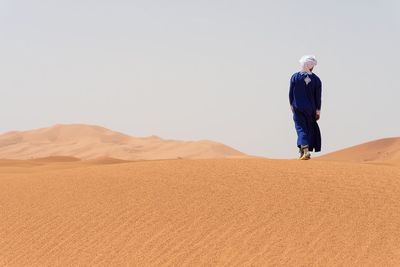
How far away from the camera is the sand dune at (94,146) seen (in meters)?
41.8

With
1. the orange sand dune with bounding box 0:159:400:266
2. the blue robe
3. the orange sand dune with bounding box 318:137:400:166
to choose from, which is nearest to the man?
the blue robe

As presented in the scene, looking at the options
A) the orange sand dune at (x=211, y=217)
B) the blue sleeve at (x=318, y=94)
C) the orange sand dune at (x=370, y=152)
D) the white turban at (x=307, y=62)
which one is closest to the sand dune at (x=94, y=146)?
the orange sand dune at (x=370, y=152)

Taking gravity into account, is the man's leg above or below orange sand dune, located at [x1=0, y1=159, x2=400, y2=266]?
above

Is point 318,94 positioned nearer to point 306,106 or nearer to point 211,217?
point 306,106

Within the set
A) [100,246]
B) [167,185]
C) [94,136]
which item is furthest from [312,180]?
[94,136]

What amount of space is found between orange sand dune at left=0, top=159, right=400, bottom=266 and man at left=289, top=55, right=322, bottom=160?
136 centimetres

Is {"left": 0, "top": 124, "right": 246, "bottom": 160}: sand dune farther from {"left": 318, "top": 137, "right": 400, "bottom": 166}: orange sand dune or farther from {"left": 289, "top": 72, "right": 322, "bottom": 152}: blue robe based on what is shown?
{"left": 289, "top": 72, "right": 322, "bottom": 152}: blue robe

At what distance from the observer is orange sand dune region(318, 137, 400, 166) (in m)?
28.3

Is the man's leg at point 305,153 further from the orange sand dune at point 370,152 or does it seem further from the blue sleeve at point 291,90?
the orange sand dune at point 370,152

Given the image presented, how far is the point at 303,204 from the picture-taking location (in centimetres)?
692

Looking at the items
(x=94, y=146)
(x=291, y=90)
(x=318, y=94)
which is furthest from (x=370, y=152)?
(x=94, y=146)

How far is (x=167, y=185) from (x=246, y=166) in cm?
135

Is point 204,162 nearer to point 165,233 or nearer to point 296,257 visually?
point 165,233

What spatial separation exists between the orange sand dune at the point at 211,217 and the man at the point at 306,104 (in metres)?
1.36
